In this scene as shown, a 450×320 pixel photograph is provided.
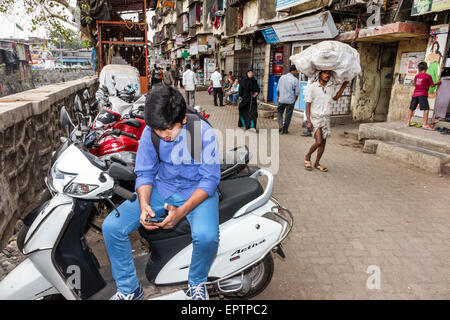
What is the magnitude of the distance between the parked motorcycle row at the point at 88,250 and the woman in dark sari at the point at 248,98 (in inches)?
250

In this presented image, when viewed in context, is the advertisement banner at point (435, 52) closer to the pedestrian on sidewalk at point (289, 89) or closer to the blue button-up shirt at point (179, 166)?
the pedestrian on sidewalk at point (289, 89)

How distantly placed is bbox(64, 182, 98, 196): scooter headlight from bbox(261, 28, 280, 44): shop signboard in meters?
12.1

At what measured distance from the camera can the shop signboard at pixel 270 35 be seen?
12534 millimetres

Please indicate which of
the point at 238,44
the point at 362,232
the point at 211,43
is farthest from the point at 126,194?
the point at 211,43

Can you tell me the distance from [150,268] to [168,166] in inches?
31.5

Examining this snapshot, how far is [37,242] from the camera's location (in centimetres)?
200

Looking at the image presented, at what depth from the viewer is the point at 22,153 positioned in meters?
3.83

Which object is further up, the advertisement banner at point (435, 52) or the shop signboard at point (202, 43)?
the shop signboard at point (202, 43)

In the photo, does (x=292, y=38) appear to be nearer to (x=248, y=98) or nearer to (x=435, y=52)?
(x=248, y=98)

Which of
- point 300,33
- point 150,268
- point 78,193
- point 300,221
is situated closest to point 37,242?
point 78,193

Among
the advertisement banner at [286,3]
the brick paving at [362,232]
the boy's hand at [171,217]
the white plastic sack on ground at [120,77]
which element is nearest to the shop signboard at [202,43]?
the advertisement banner at [286,3]

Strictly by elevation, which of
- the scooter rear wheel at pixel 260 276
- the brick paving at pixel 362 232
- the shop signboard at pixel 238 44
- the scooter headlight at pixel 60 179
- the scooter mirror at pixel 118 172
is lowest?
the brick paving at pixel 362 232

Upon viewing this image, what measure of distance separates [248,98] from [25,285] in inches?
291
